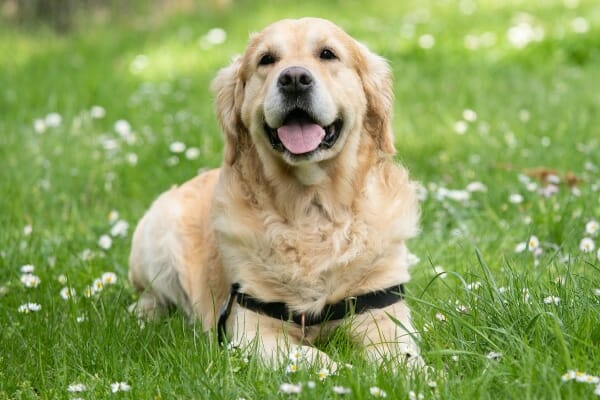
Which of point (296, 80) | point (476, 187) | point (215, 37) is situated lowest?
point (476, 187)

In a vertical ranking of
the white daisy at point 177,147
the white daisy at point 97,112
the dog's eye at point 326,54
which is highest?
the dog's eye at point 326,54

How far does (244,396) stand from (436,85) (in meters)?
5.27

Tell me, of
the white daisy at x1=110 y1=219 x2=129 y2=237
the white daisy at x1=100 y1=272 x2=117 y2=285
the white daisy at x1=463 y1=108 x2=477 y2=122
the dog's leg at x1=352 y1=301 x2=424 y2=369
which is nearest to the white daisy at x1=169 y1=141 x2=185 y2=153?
the white daisy at x1=110 y1=219 x2=129 y2=237

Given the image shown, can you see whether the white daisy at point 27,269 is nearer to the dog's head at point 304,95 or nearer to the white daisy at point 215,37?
the dog's head at point 304,95

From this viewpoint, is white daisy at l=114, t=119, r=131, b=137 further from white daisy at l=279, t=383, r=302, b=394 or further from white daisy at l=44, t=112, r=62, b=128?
white daisy at l=279, t=383, r=302, b=394

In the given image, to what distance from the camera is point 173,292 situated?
4.56 meters

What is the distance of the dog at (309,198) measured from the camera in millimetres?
3631

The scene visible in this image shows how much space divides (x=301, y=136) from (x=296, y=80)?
9.3 inches

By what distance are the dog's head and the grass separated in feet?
2.27

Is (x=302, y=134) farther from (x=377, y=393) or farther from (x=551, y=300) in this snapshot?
(x=377, y=393)

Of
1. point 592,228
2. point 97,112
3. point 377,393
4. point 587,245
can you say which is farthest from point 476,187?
point 97,112

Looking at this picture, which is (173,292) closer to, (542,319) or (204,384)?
(204,384)

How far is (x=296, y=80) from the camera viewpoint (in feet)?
11.7

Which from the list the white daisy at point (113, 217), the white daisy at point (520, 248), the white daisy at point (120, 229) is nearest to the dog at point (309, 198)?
the white daisy at point (520, 248)
